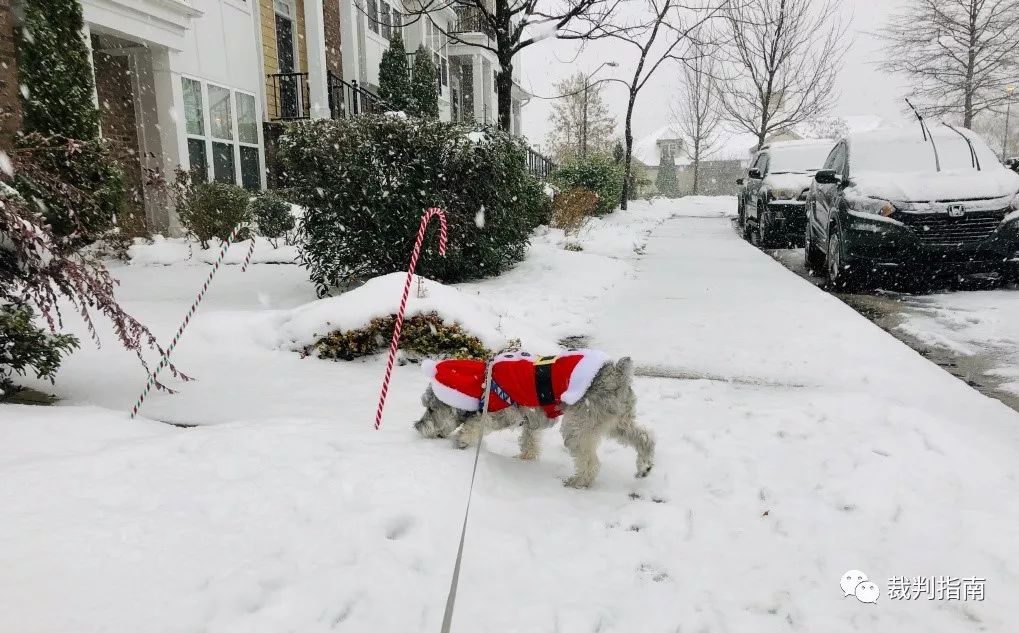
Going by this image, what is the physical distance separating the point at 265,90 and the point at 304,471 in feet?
50.5

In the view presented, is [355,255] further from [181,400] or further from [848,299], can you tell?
[848,299]

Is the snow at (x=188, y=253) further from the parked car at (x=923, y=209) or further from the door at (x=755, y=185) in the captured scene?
the door at (x=755, y=185)

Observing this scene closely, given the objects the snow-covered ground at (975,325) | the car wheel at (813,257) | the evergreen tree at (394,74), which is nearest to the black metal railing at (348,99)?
the evergreen tree at (394,74)

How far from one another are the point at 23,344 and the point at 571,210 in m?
10.7

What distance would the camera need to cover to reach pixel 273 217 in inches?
492

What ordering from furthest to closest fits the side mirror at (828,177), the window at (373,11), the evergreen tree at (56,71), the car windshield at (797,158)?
the window at (373,11), the car windshield at (797,158), the evergreen tree at (56,71), the side mirror at (828,177)

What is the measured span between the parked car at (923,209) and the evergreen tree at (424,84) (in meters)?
14.5

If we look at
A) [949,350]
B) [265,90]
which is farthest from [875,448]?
[265,90]

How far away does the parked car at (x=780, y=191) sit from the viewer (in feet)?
42.3

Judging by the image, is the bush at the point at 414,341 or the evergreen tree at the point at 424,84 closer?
the bush at the point at 414,341

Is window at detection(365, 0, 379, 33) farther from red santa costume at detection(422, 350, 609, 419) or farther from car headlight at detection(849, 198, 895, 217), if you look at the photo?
red santa costume at detection(422, 350, 609, 419)

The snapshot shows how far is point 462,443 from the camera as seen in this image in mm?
3531

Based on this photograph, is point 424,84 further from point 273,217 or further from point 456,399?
point 456,399

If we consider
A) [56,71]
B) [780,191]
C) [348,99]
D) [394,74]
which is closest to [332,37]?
[394,74]
